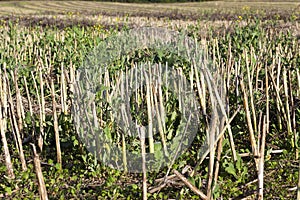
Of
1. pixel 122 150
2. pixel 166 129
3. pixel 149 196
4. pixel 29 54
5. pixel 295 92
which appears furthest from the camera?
pixel 29 54

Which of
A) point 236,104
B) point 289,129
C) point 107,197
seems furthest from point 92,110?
point 289,129

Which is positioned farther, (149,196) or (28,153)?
(28,153)

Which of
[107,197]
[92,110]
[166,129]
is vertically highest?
[92,110]

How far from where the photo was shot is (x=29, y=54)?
22.1 ft

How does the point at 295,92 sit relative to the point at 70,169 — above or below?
above

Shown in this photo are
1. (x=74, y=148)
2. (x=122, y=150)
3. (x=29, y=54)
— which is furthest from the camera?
(x=29, y=54)

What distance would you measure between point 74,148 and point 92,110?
422mm

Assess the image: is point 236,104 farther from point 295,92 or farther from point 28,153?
point 28,153

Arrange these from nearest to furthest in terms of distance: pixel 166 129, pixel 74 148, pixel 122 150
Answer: pixel 122 150, pixel 74 148, pixel 166 129

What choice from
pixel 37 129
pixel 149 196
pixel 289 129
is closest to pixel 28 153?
pixel 37 129

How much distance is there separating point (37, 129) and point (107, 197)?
119cm

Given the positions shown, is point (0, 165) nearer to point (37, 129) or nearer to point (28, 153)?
point (28, 153)

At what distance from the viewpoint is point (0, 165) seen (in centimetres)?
335

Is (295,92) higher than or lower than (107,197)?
higher
